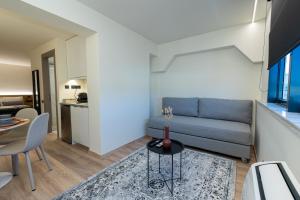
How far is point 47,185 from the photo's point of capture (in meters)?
1.68

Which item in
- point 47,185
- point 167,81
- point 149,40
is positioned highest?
point 149,40

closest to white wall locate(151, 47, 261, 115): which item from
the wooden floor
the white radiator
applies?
the wooden floor

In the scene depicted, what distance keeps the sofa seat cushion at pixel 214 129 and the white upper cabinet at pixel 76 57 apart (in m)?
1.91

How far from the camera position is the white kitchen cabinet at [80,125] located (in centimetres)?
266

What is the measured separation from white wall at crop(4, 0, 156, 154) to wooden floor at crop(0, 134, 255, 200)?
0.80ft

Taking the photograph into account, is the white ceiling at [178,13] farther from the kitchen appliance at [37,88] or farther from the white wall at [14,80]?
the white wall at [14,80]

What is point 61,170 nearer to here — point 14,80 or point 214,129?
point 214,129

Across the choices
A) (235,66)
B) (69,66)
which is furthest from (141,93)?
(235,66)

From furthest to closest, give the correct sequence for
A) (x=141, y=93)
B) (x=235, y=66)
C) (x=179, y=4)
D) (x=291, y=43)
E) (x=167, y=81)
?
1. (x=167, y=81)
2. (x=141, y=93)
3. (x=235, y=66)
4. (x=179, y=4)
5. (x=291, y=43)

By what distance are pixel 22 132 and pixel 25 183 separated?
0.98 meters

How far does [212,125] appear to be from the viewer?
2.49 m

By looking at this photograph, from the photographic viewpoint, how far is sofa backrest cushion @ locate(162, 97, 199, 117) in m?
3.20

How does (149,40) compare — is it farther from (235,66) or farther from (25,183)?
(25,183)

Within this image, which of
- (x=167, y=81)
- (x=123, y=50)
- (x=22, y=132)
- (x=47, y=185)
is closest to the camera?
(x=47, y=185)
